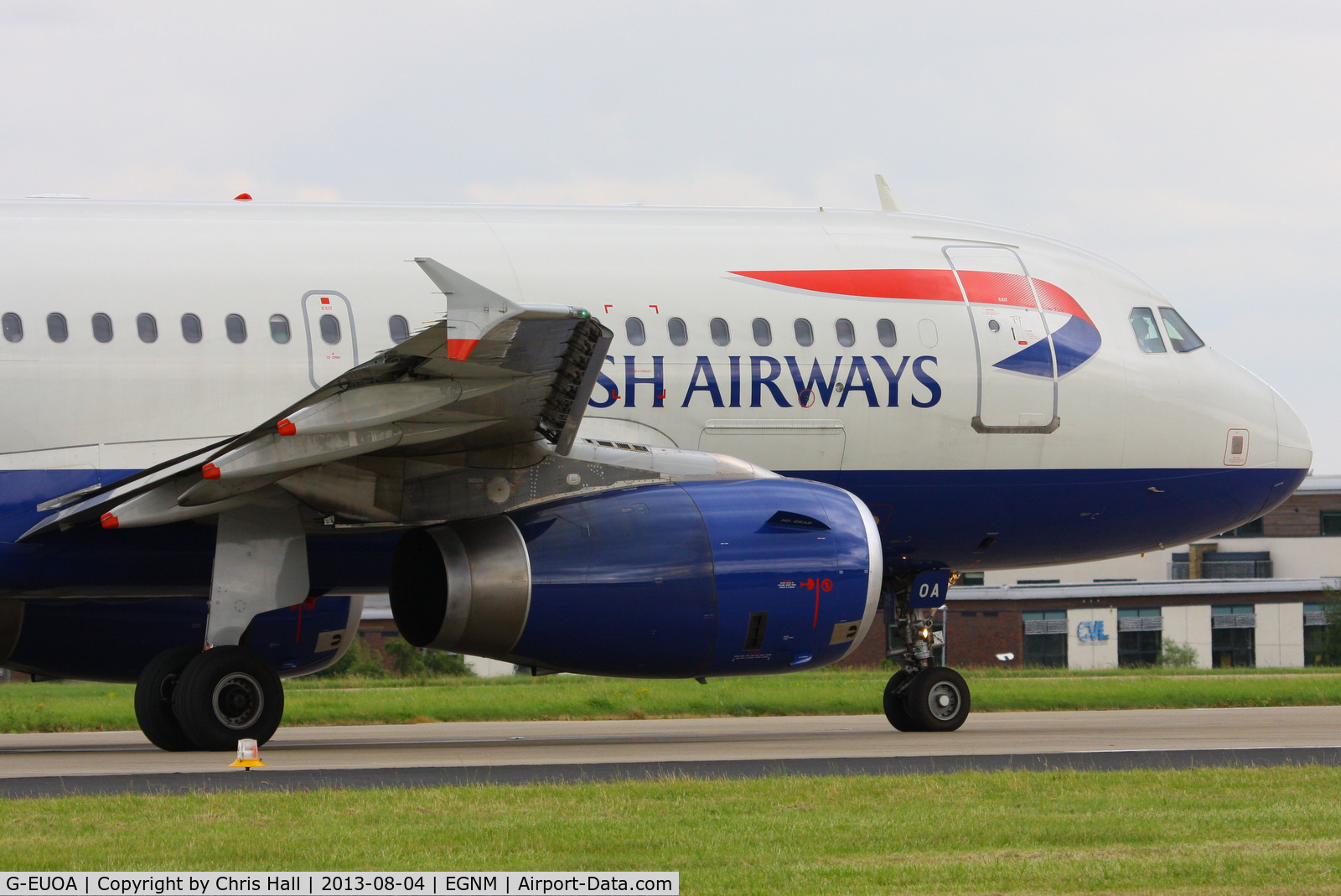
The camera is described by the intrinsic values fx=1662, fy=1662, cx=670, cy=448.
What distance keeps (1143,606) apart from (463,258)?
5353 cm

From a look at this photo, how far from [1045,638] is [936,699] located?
48.1 metres

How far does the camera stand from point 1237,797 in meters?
9.74

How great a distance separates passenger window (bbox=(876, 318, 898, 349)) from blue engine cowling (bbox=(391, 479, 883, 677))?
2.50m

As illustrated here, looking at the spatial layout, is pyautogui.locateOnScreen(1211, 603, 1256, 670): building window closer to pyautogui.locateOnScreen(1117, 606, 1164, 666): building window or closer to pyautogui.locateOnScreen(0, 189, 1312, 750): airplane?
pyautogui.locateOnScreen(1117, 606, 1164, 666): building window

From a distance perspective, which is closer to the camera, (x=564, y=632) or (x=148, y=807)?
(x=148, y=807)

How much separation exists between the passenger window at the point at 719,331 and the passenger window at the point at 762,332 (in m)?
0.27

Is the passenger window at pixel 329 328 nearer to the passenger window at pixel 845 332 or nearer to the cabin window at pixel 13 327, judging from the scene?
the cabin window at pixel 13 327

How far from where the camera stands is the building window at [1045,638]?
204ft

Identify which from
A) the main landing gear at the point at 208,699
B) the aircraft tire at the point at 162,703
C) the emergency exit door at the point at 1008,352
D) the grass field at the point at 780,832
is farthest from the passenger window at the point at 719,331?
the grass field at the point at 780,832

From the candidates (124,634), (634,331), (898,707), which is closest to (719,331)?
(634,331)

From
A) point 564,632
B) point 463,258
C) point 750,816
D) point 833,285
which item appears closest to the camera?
point 750,816

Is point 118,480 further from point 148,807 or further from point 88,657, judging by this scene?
point 148,807

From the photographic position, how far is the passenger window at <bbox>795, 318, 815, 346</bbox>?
1543 centimetres

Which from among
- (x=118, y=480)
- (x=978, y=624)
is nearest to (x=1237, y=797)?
(x=118, y=480)
